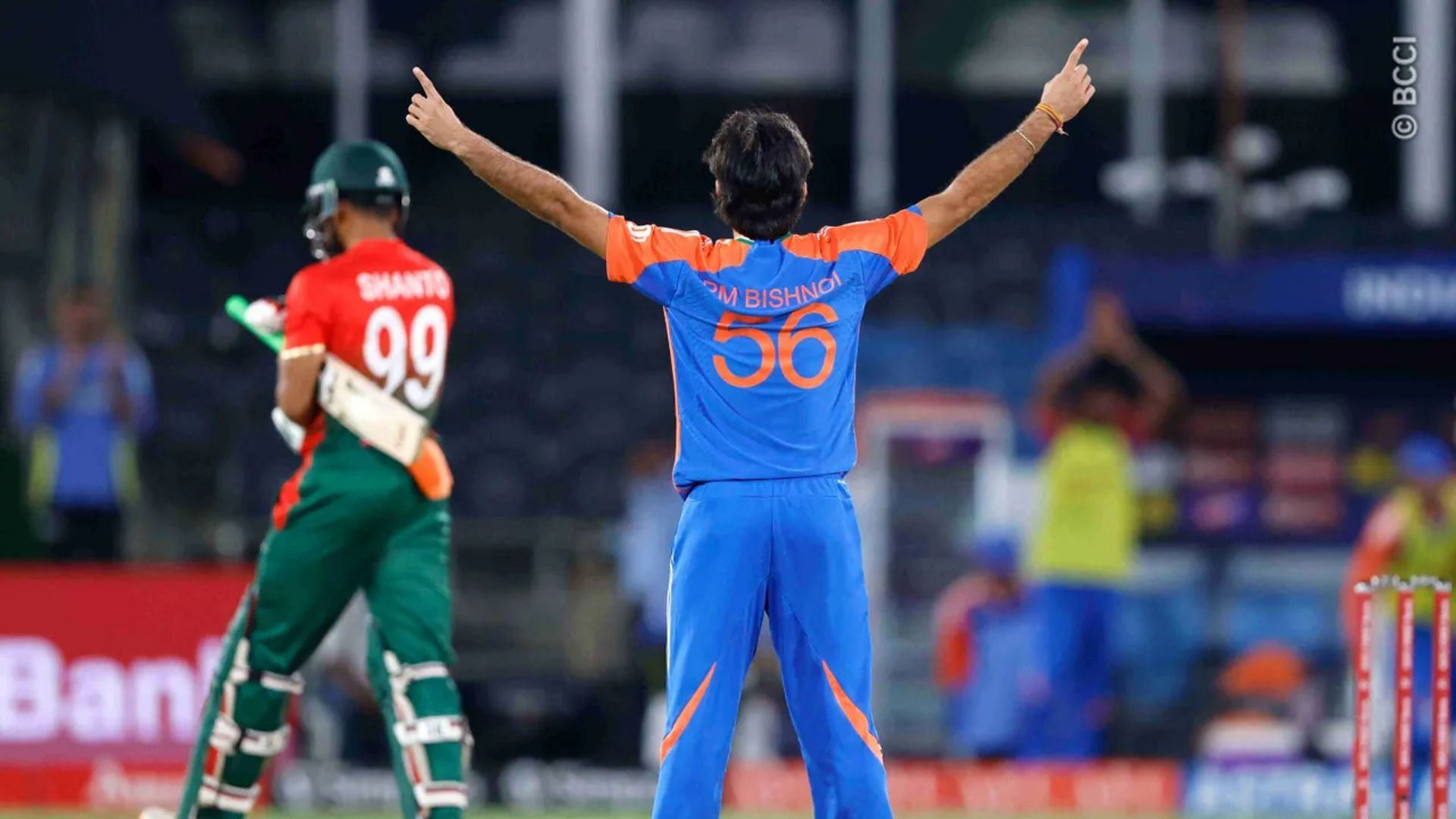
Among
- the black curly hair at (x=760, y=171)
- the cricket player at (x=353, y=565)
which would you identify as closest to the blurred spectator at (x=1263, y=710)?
the cricket player at (x=353, y=565)

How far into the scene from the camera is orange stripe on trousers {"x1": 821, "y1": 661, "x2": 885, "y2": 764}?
252 inches

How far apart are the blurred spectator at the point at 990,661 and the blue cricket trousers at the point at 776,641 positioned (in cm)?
842

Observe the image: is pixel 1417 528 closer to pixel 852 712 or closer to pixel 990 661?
pixel 990 661

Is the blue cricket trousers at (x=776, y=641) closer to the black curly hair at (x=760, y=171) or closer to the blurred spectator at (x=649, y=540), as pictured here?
the black curly hair at (x=760, y=171)

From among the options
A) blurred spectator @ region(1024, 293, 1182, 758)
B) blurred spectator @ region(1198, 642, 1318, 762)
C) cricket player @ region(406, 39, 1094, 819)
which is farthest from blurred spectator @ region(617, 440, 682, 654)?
cricket player @ region(406, 39, 1094, 819)

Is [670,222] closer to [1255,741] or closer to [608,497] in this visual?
[608,497]

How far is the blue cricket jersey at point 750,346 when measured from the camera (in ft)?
21.2

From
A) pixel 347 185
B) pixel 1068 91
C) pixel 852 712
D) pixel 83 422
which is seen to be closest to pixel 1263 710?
pixel 83 422

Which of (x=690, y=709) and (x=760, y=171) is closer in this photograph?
(x=690, y=709)

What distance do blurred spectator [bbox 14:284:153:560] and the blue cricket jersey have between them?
8322 mm

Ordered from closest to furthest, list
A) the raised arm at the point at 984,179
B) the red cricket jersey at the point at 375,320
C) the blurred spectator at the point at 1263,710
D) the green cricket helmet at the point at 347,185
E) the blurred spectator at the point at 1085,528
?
the raised arm at the point at 984,179 < the red cricket jersey at the point at 375,320 < the green cricket helmet at the point at 347,185 < the blurred spectator at the point at 1263,710 < the blurred spectator at the point at 1085,528

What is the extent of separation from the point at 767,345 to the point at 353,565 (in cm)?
187

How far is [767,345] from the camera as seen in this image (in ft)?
21.4

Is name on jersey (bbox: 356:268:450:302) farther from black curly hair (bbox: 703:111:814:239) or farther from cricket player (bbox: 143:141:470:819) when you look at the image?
black curly hair (bbox: 703:111:814:239)
